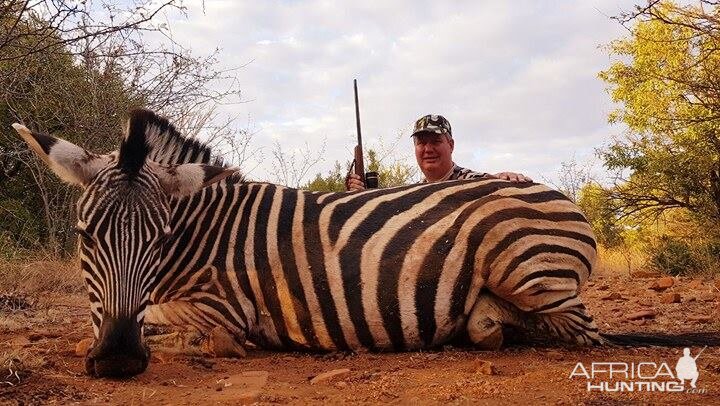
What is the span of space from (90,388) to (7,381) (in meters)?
0.33

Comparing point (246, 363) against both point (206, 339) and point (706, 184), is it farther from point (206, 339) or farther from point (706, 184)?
point (706, 184)

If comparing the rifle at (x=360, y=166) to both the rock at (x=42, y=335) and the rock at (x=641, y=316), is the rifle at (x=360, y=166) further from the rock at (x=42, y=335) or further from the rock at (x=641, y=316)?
the rock at (x=42, y=335)

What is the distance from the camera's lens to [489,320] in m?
3.48

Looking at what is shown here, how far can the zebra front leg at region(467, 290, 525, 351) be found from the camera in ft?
11.4

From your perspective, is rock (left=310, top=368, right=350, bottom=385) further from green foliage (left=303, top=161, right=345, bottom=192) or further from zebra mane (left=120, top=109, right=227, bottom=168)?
green foliage (left=303, top=161, right=345, bottom=192)

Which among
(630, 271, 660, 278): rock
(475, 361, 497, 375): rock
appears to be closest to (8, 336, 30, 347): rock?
(475, 361, 497, 375): rock

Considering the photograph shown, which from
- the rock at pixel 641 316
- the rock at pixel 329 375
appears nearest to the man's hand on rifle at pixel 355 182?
the rock at pixel 641 316

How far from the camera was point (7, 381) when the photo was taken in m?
2.55

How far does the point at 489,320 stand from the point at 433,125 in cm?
288

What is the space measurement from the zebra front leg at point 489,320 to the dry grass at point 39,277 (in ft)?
13.8

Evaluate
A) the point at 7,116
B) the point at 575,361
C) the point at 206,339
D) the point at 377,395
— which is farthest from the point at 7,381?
the point at 7,116

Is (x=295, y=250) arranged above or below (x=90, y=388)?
above

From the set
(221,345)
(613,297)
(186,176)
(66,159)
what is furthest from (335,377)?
(613,297)

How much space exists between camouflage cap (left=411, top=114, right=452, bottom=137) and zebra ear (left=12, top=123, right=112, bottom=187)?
11.3ft
